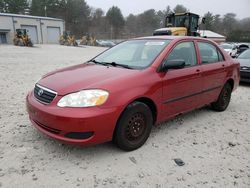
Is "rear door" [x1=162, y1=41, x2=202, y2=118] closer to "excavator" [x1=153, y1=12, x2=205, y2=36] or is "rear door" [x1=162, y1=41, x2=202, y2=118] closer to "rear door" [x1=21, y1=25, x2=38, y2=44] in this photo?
"excavator" [x1=153, y1=12, x2=205, y2=36]

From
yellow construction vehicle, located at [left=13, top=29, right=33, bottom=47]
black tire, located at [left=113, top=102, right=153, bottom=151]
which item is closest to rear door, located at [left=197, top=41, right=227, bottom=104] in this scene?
black tire, located at [left=113, top=102, right=153, bottom=151]

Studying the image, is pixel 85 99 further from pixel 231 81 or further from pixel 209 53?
pixel 231 81

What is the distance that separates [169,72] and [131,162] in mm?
1483

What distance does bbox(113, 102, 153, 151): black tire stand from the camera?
3.10m

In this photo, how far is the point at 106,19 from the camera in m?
75.1

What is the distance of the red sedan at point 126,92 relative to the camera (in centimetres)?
288

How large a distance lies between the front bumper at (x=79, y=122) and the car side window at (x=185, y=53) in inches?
59.7

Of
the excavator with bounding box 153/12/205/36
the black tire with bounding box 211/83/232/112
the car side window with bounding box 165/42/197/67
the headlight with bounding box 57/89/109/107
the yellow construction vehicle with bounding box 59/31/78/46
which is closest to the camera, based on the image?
the headlight with bounding box 57/89/109/107

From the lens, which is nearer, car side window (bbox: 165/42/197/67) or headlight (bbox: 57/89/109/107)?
headlight (bbox: 57/89/109/107)

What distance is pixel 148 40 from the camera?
Result: 167 inches

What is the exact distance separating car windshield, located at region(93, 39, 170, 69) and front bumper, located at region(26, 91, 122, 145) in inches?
40.8

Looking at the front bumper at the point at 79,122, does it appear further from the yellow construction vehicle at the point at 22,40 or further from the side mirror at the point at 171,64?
the yellow construction vehicle at the point at 22,40

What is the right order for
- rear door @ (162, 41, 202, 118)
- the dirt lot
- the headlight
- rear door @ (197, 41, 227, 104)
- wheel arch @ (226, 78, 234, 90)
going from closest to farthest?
the dirt lot
the headlight
rear door @ (162, 41, 202, 118)
rear door @ (197, 41, 227, 104)
wheel arch @ (226, 78, 234, 90)

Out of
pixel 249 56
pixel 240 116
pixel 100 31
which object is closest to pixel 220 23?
pixel 100 31
